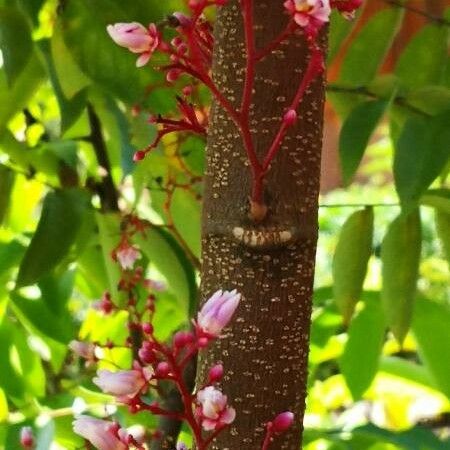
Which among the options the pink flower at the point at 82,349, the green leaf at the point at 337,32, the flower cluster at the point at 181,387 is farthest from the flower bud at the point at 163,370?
the green leaf at the point at 337,32

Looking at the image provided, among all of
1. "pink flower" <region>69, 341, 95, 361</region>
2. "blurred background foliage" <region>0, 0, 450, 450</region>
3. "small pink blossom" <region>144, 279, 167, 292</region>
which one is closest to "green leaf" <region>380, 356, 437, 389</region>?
"blurred background foliage" <region>0, 0, 450, 450</region>

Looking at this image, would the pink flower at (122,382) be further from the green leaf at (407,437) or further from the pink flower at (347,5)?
the green leaf at (407,437)

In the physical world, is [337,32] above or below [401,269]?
above

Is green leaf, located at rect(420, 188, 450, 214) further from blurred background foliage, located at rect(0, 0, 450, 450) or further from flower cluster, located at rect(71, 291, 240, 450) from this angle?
flower cluster, located at rect(71, 291, 240, 450)

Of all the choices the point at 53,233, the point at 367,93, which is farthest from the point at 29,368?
the point at 367,93

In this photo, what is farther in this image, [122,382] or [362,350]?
[362,350]

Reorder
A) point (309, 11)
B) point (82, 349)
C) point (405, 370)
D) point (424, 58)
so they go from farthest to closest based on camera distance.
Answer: point (405, 370), point (424, 58), point (82, 349), point (309, 11)

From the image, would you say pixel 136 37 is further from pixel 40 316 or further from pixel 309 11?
pixel 40 316
